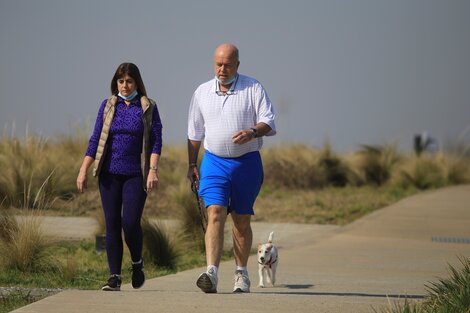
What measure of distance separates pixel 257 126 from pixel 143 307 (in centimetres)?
198

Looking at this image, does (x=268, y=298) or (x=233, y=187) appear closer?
(x=268, y=298)

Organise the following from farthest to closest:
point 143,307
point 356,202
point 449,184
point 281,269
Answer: point 449,184
point 356,202
point 281,269
point 143,307

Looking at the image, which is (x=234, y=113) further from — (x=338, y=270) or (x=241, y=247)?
(x=338, y=270)

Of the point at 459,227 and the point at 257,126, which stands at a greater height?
the point at 257,126

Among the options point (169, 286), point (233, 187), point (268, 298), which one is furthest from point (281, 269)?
point (268, 298)

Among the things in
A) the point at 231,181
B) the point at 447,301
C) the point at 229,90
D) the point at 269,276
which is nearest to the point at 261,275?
the point at 269,276

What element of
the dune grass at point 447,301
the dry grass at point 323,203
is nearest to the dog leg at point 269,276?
the dune grass at point 447,301

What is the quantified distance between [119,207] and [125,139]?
0.57 meters

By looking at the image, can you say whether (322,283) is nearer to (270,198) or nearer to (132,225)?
(132,225)

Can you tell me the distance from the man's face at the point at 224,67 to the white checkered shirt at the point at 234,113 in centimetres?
10

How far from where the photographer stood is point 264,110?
870 centimetres

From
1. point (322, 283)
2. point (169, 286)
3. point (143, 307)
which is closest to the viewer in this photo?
point (143, 307)

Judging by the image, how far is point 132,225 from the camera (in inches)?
348

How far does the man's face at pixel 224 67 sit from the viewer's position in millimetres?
8742
